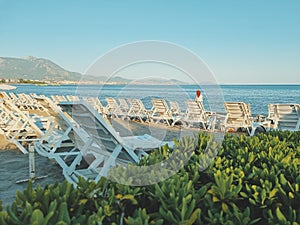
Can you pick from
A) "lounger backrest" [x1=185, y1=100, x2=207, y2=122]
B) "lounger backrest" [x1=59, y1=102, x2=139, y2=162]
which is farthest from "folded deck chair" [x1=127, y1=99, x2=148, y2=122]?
"lounger backrest" [x1=59, y1=102, x2=139, y2=162]

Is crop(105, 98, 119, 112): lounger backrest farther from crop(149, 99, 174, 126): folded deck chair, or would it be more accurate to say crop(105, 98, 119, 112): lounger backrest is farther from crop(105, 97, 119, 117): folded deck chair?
crop(149, 99, 174, 126): folded deck chair

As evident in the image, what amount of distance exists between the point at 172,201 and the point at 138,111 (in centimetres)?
1308

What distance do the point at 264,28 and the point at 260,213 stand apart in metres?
34.6

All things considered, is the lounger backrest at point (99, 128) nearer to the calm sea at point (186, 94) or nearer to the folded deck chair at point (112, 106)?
the calm sea at point (186, 94)

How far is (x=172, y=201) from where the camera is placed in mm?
1493

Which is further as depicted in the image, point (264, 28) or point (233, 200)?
point (264, 28)

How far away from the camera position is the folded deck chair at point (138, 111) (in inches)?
552

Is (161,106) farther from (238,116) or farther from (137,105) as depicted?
(238,116)

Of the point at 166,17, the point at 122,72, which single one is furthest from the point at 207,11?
the point at 122,72

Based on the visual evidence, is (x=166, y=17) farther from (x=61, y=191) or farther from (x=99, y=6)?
(x=61, y=191)

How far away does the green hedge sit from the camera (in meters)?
1.35

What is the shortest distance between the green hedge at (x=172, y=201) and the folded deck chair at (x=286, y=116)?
26.2 ft

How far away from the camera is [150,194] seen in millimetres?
1715

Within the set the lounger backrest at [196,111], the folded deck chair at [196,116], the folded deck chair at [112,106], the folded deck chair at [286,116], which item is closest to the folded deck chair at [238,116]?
the folded deck chair at [286,116]
